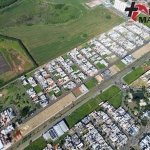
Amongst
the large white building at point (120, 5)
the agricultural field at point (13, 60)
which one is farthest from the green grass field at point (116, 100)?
the large white building at point (120, 5)

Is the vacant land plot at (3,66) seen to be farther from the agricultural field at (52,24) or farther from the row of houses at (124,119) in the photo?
the row of houses at (124,119)

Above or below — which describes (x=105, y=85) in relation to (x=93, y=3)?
below

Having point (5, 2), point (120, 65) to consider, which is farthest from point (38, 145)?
point (5, 2)

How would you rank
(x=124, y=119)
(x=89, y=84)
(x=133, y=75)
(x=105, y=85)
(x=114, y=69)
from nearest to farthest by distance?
(x=124, y=119)
(x=105, y=85)
(x=89, y=84)
(x=133, y=75)
(x=114, y=69)

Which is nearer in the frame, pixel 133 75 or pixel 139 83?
pixel 139 83

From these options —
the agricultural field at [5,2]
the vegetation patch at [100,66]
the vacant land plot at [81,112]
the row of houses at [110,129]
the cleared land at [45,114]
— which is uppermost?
the agricultural field at [5,2]

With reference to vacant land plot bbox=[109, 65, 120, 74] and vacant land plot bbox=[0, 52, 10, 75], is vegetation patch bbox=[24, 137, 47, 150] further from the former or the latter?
vacant land plot bbox=[109, 65, 120, 74]

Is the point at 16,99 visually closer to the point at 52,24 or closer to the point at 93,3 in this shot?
the point at 52,24
